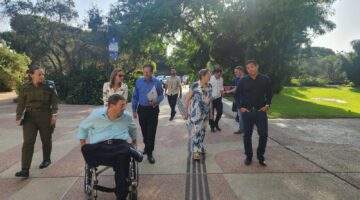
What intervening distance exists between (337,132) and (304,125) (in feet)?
5.22

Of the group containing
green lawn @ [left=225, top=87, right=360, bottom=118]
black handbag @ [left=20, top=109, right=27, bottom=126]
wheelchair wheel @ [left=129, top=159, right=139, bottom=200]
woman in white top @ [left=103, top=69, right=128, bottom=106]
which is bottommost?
green lawn @ [left=225, top=87, right=360, bottom=118]

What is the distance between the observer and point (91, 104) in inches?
905

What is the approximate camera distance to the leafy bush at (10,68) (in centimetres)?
3259

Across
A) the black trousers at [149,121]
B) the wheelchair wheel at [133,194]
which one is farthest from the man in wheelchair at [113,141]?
the black trousers at [149,121]

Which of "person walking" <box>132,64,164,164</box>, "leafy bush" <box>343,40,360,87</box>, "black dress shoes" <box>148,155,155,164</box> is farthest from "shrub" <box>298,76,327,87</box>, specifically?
"black dress shoes" <box>148,155,155,164</box>

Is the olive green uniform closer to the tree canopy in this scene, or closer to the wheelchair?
the wheelchair

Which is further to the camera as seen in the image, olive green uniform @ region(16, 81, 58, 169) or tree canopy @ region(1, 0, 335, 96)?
tree canopy @ region(1, 0, 335, 96)

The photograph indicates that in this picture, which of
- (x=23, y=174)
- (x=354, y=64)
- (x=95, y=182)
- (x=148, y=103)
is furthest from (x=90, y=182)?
(x=354, y=64)

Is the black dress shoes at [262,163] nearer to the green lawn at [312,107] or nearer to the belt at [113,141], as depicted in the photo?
the belt at [113,141]

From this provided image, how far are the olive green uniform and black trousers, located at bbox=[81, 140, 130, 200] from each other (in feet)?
8.07

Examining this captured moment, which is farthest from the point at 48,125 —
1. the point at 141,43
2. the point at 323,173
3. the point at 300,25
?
the point at 141,43

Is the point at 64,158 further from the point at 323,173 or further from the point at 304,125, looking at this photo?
the point at 304,125

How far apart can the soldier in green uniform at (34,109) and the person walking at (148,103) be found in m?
1.52

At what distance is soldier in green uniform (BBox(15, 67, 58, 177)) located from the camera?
7477 millimetres
